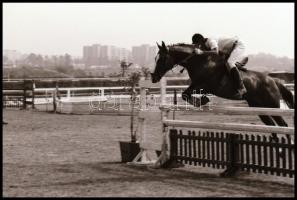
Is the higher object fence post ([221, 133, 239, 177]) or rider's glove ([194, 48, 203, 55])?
rider's glove ([194, 48, 203, 55])

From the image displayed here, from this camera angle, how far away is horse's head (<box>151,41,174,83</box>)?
8523 millimetres

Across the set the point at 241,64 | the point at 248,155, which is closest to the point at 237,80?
the point at 241,64

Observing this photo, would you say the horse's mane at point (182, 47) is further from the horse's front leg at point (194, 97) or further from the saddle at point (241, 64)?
the saddle at point (241, 64)

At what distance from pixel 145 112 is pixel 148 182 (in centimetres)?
200

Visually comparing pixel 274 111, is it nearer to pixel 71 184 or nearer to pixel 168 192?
pixel 168 192

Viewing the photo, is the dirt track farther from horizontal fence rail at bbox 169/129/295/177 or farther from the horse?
the horse

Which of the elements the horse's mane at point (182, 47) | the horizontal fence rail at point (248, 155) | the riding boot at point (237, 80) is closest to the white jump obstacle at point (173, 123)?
the horizontal fence rail at point (248, 155)

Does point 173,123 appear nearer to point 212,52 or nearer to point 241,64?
point 212,52

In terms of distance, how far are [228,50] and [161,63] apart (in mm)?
1156

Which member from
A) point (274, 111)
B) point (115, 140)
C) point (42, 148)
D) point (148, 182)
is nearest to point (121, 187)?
point (148, 182)

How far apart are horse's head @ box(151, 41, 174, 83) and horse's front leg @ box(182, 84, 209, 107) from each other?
1.57ft

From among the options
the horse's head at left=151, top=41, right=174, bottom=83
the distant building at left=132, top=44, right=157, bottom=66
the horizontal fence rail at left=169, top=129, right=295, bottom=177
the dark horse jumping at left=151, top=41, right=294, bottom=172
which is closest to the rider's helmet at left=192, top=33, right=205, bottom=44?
the dark horse jumping at left=151, top=41, right=294, bottom=172

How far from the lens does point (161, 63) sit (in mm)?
8531

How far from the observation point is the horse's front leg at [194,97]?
27.1 feet
